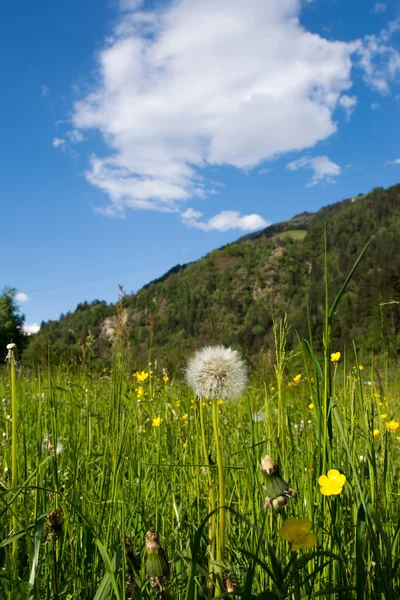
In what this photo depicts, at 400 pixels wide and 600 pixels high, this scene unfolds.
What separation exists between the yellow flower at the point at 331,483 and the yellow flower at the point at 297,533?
0.24 meters

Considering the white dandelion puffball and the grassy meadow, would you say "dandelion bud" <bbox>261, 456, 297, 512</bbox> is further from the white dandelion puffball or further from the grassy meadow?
the white dandelion puffball

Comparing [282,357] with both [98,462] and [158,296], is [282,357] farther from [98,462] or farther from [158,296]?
[158,296]

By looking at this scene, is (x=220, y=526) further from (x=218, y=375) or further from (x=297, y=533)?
(x=218, y=375)

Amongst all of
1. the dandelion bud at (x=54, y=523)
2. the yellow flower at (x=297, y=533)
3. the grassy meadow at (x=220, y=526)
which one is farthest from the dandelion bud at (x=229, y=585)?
the dandelion bud at (x=54, y=523)

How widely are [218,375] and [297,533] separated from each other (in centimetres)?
73

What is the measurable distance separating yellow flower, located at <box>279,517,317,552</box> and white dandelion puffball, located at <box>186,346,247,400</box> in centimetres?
64

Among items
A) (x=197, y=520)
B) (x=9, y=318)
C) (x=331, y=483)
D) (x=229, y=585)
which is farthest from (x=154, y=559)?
(x=9, y=318)

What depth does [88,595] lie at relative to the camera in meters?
1.46

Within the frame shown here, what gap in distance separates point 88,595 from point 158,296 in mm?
195143

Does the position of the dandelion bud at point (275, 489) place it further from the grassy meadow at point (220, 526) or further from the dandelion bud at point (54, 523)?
the dandelion bud at point (54, 523)

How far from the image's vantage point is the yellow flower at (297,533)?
92cm

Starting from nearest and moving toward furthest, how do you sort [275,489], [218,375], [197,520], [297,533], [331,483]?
[297,533]
[275,489]
[331,483]
[218,375]
[197,520]

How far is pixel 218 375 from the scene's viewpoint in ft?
5.31

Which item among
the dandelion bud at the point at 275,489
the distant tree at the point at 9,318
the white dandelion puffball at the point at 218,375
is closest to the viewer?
the dandelion bud at the point at 275,489
